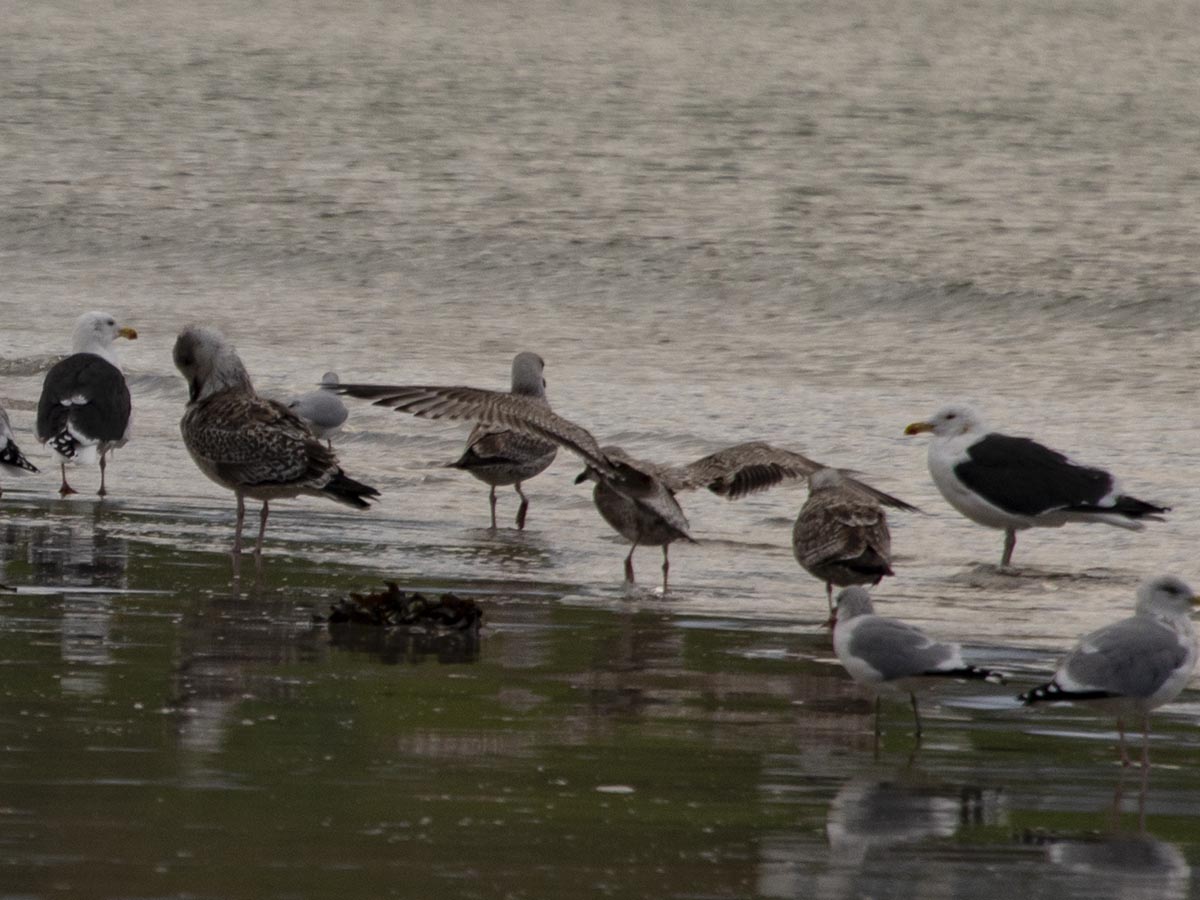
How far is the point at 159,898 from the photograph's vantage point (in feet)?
17.2

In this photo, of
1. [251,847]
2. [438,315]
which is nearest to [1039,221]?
[438,315]

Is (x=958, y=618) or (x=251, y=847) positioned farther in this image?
(x=958, y=618)

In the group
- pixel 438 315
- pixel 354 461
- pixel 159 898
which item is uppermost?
pixel 438 315

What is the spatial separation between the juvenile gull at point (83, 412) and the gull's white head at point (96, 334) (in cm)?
102

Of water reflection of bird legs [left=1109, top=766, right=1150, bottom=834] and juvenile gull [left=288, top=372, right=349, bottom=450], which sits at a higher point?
juvenile gull [left=288, top=372, right=349, bottom=450]

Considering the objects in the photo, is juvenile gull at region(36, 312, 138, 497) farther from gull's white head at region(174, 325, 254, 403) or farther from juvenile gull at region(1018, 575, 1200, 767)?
juvenile gull at region(1018, 575, 1200, 767)

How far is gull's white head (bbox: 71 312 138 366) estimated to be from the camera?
1566 cm

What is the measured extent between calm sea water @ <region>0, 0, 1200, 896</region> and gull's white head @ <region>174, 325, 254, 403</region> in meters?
0.84

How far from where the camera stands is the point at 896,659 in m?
7.42

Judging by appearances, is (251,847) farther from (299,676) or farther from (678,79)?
(678,79)

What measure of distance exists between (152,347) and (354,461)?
6203 millimetres

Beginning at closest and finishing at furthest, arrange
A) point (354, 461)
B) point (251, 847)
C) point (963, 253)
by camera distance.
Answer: point (251, 847), point (354, 461), point (963, 253)

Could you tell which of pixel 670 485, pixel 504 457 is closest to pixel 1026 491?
pixel 670 485

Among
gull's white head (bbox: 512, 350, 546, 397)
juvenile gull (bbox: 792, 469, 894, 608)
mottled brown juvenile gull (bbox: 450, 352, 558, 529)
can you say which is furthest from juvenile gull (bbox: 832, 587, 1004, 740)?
gull's white head (bbox: 512, 350, 546, 397)
